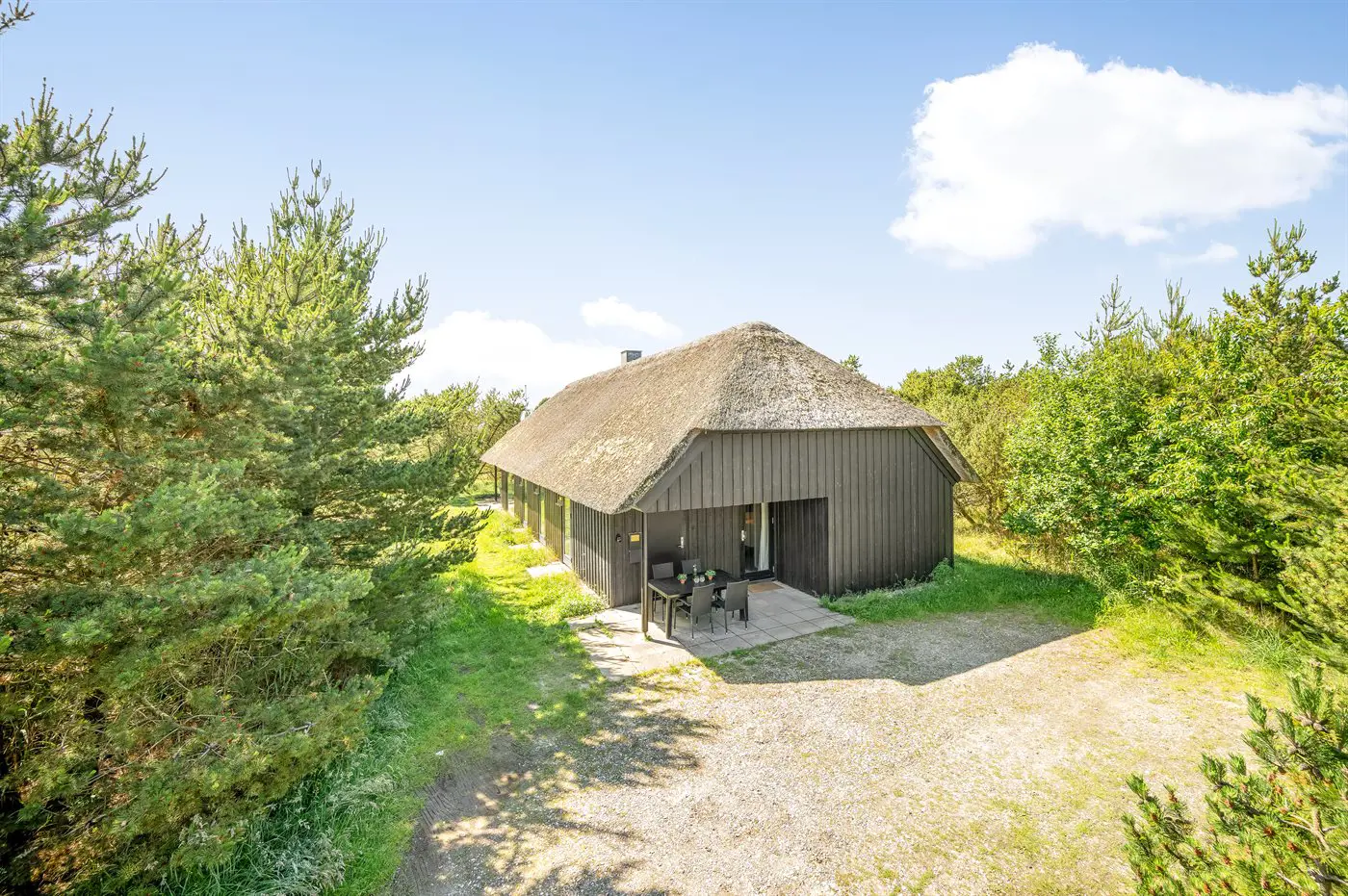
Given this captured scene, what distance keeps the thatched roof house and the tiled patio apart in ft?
2.83

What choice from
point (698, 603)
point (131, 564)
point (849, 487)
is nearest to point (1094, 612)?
point (849, 487)

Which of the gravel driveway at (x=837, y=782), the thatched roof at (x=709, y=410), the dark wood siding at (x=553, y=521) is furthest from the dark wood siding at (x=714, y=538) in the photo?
the dark wood siding at (x=553, y=521)

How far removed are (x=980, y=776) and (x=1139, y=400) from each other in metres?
8.04

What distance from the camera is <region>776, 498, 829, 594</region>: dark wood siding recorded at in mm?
10977

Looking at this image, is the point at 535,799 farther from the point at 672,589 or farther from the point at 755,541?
the point at 755,541

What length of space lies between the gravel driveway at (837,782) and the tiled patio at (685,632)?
60 centimetres

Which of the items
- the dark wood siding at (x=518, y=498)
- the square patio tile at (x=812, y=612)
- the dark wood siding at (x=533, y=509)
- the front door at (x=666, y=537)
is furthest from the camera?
the dark wood siding at (x=518, y=498)

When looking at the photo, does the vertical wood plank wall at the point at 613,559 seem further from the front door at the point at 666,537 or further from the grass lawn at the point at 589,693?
the grass lawn at the point at 589,693

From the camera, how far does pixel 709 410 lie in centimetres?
957

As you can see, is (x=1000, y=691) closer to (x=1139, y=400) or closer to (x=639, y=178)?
(x=1139, y=400)

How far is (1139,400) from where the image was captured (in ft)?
31.2

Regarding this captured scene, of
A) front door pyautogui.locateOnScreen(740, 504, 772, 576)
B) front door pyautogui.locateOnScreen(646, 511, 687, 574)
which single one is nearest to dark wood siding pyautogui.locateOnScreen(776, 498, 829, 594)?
front door pyautogui.locateOnScreen(740, 504, 772, 576)

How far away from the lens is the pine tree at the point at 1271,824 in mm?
1992

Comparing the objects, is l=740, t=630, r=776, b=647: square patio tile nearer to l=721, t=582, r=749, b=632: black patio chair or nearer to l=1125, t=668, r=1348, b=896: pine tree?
l=721, t=582, r=749, b=632: black patio chair
